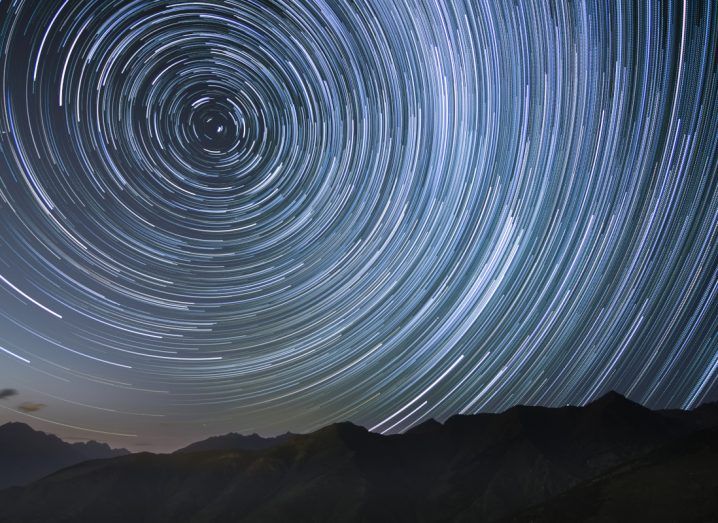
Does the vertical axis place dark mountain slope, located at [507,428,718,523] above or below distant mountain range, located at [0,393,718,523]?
below

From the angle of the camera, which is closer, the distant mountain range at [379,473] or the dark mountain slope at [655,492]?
the dark mountain slope at [655,492]

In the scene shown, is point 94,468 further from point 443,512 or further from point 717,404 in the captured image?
point 717,404

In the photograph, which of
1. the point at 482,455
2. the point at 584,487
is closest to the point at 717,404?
the point at 482,455

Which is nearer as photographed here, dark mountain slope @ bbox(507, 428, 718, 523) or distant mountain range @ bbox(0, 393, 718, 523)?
dark mountain slope @ bbox(507, 428, 718, 523)

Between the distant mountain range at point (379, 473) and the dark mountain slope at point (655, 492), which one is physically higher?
the distant mountain range at point (379, 473)

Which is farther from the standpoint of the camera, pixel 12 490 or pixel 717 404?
pixel 717 404

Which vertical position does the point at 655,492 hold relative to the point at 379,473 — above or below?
below

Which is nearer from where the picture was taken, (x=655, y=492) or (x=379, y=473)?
(x=655, y=492)

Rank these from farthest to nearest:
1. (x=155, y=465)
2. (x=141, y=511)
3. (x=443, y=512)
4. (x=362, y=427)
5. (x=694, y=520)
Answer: (x=362, y=427)
(x=155, y=465)
(x=141, y=511)
(x=443, y=512)
(x=694, y=520)
